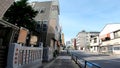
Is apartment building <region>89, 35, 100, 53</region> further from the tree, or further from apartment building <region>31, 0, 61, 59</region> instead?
the tree

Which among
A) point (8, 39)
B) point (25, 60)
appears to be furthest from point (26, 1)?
point (8, 39)

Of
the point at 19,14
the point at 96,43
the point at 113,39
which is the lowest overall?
the point at 96,43

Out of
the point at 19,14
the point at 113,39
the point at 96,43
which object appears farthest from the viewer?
the point at 96,43

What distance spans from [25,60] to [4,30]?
123 inches

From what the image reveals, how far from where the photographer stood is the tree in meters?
28.3

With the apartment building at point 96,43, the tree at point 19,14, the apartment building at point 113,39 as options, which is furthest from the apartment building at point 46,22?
the apartment building at point 96,43

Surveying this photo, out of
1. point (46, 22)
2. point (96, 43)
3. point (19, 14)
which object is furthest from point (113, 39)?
point (19, 14)

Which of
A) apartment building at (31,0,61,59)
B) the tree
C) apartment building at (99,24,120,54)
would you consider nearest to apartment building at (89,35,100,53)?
apartment building at (99,24,120,54)

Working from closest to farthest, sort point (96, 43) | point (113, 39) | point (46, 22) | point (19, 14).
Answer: point (19, 14) < point (46, 22) < point (113, 39) < point (96, 43)

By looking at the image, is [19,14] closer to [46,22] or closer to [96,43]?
[46,22]

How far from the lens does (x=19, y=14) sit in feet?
93.4

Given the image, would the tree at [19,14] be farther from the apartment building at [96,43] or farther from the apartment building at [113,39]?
the apartment building at [96,43]

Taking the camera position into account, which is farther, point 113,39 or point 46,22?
point 113,39

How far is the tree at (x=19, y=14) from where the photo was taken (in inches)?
1113
